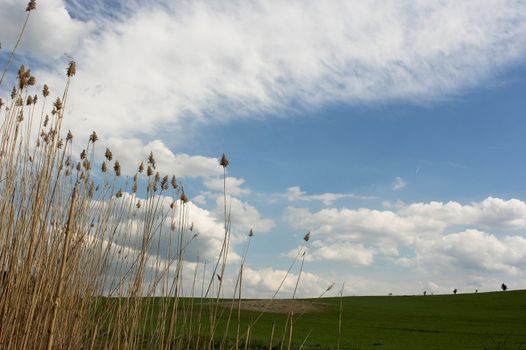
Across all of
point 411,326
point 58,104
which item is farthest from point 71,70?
point 411,326

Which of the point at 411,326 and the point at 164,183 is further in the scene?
the point at 411,326

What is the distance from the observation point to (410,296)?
41.8m

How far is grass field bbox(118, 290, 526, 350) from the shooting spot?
1401 centimetres

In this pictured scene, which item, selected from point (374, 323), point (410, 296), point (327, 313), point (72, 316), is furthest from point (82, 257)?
point (410, 296)

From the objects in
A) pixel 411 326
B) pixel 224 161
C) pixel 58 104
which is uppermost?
pixel 58 104


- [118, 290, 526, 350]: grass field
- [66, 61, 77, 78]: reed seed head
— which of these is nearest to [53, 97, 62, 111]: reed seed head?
[66, 61, 77, 78]: reed seed head

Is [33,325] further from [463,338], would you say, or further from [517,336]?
[517,336]

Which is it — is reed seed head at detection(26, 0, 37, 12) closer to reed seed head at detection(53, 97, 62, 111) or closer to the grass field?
reed seed head at detection(53, 97, 62, 111)

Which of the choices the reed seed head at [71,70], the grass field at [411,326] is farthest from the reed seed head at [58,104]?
the grass field at [411,326]

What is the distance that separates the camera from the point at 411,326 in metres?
20.8

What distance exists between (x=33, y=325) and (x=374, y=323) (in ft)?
66.7

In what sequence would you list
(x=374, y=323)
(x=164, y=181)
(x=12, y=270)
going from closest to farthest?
(x=12, y=270) → (x=164, y=181) → (x=374, y=323)

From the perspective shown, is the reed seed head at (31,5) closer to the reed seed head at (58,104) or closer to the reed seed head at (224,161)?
the reed seed head at (58,104)

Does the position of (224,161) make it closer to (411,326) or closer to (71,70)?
(71,70)
